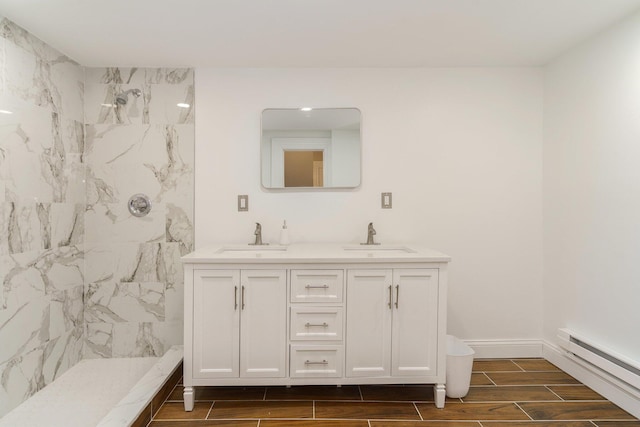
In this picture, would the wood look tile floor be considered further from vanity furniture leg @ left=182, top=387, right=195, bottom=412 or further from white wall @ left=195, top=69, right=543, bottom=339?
white wall @ left=195, top=69, right=543, bottom=339

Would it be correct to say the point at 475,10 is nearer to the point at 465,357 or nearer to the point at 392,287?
the point at 392,287

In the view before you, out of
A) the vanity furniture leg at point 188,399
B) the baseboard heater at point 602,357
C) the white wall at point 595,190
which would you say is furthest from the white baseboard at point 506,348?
the vanity furniture leg at point 188,399

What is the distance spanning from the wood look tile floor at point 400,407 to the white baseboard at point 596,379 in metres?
0.04

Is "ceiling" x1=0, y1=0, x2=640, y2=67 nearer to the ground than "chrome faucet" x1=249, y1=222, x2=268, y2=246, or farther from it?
farther from it

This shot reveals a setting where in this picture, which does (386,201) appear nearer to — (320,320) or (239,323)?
(320,320)

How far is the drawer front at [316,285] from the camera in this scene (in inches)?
85.7

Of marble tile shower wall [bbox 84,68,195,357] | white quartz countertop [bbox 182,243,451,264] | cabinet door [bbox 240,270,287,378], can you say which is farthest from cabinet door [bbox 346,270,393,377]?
marble tile shower wall [bbox 84,68,195,357]

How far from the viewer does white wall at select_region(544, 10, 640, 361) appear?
2107 millimetres

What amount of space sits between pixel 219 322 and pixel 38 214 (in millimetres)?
1324

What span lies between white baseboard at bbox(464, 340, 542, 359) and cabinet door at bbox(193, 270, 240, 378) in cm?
175

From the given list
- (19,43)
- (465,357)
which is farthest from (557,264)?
(19,43)

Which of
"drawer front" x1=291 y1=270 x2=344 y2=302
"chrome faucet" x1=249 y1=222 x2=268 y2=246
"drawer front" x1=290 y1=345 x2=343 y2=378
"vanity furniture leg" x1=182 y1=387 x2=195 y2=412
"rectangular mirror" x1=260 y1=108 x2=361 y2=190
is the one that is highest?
"rectangular mirror" x1=260 y1=108 x2=361 y2=190

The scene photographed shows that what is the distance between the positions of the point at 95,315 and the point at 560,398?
3.16 metres

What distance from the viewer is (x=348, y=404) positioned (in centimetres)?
220
